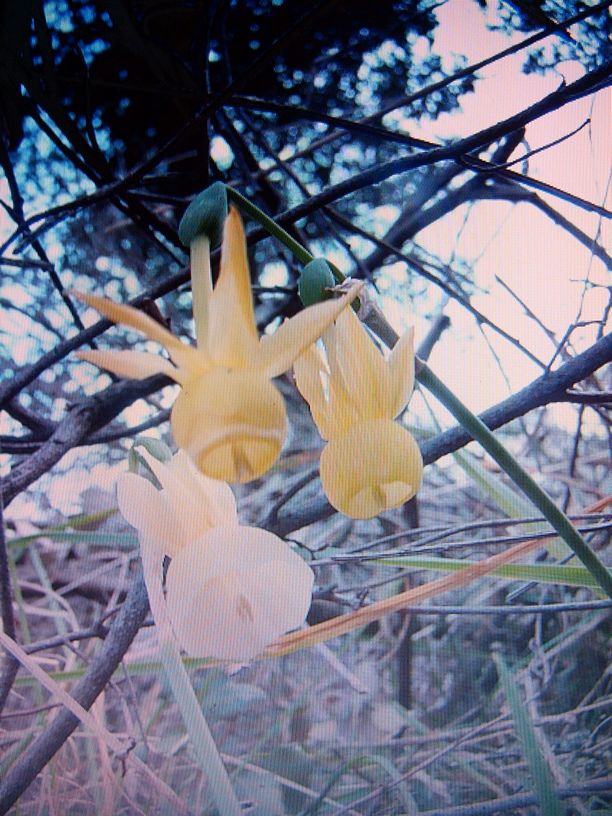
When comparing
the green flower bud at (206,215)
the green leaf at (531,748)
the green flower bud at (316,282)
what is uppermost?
Answer: the green flower bud at (206,215)

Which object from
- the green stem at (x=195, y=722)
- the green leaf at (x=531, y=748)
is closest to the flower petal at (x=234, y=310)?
the green stem at (x=195, y=722)

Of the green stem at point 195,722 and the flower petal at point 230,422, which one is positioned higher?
the flower petal at point 230,422

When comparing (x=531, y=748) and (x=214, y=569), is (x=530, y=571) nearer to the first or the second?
(x=531, y=748)

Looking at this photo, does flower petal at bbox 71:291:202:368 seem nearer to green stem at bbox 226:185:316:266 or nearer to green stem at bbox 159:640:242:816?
green stem at bbox 226:185:316:266

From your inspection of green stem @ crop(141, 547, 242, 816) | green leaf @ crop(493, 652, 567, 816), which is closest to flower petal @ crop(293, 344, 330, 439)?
green stem @ crop(141, 547, 242, 816)

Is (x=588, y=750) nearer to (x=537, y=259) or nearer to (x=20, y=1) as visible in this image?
(x=537, y=259)

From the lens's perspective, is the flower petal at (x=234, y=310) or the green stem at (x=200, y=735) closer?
the flower petal at (x=234, y=310)

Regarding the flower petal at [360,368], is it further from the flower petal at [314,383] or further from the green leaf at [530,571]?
the green leaf at [530,571]

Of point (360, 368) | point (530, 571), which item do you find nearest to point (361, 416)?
point (360, 368)
